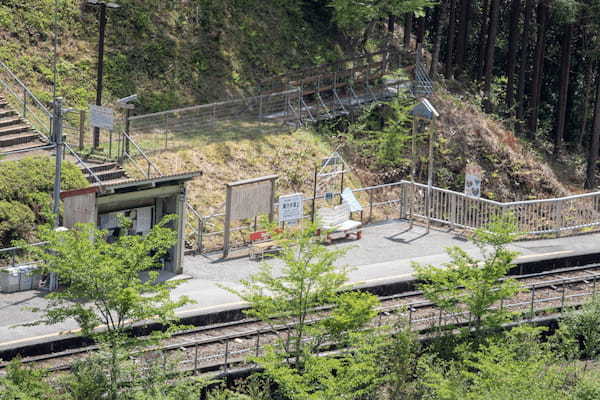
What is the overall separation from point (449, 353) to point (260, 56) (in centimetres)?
2208

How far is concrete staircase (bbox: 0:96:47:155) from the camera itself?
32.0 metres

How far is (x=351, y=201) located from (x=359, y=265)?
11.1 feet

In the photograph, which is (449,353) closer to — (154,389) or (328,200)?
(154,389)

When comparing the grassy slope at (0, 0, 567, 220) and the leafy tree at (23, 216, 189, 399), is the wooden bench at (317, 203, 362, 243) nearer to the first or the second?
Result: the grassy slope at (0, 0, 567, 220)

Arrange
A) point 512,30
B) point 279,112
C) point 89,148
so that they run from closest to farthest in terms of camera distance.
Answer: point 89,148 < point 279,112 < point 512,30

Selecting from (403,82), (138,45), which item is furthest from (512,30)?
(138,45)

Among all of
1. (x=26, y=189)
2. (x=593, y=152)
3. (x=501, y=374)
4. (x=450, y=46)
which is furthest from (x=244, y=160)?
(x=593, y=152)

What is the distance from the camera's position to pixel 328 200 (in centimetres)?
3541

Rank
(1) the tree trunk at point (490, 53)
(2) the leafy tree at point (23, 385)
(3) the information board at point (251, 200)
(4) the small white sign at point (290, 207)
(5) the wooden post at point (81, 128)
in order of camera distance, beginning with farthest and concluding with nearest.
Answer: (1) the tree trunk at point (490, 53), (5) the wooden post at point (81, 128), (4) the small white sign at point (290, 207), (3) the information board at point (251, 200), (2) the leafy tree at point (23, 385)

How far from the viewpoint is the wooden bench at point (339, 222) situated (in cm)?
3238

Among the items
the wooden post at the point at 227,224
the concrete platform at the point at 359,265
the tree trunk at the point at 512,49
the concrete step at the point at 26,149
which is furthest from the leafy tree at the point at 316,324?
the tree trunk at the point at 512,49

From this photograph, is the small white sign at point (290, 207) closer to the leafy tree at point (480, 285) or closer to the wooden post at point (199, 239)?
the wooden post at point (199, 239)

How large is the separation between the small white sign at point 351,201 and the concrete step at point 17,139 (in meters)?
9.46

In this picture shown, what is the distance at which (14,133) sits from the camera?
107 ft
